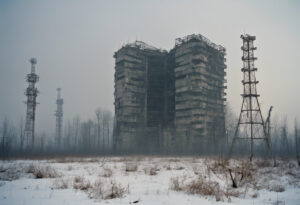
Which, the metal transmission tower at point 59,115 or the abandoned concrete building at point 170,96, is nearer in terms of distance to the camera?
the abandoned concrete building at point 170,96

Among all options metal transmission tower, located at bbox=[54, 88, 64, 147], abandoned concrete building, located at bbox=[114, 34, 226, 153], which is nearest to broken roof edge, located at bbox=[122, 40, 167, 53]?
abandoned concrete building, located at bbox=[114, 34, 226, 153]

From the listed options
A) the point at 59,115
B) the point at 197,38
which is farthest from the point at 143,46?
the point at 59,115

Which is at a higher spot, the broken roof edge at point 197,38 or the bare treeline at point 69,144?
the broken roof edge at point 197,38

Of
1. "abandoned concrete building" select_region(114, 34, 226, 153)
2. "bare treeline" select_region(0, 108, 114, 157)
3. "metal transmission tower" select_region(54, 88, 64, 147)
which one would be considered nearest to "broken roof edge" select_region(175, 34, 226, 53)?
"abandoned concrete building" select_region(114, 34, 226, 153)

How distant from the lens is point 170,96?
4694 centimetres

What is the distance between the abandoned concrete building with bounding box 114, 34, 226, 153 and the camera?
41031mm

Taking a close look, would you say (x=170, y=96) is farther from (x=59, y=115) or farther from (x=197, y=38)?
(x=59, y=115)

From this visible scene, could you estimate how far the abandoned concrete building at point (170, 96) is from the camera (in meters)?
41.0

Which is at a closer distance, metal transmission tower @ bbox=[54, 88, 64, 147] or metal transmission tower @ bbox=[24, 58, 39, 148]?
metal transmission tower @ bbox=[24, 58, 39, 148]

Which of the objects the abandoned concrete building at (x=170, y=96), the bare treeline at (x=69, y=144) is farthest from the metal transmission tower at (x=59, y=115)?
the abandoned concrete building at (x=170, y=96)

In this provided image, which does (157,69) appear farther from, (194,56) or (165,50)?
(194,56)

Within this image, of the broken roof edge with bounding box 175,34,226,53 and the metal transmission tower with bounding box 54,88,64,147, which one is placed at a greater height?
the broken roof edge with bounding box 175,34,226,53

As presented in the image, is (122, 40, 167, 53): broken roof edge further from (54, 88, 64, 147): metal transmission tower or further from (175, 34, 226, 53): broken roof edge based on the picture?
(54, 88, 64, 147): metal transmission tower

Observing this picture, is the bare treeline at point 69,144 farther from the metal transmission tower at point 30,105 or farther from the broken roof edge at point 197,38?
the broken roof edge at point 197,38
